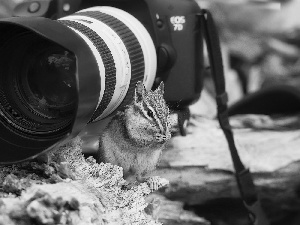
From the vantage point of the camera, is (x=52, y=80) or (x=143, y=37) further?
(x=143, y=37)

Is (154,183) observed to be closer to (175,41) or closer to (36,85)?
(36,85)

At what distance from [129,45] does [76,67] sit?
0.20 m

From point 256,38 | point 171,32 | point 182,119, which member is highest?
point 171,32

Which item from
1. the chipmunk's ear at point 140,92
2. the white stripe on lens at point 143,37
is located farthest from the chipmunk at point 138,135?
the white stripe on lens at point 143,37

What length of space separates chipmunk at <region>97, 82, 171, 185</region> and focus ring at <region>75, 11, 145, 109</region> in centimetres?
4

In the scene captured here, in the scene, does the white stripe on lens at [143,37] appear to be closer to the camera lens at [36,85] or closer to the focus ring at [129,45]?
the focus ring at [129,45]

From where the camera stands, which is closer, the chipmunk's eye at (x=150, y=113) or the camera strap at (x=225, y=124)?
the chipmunk's eye at (x=150, y=113)

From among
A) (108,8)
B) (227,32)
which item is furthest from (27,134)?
(227,32)

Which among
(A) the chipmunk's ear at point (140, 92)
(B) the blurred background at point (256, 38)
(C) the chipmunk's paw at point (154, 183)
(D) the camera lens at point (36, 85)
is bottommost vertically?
(B) the blurred background at point (256, 38)

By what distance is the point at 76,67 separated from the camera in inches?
18.2

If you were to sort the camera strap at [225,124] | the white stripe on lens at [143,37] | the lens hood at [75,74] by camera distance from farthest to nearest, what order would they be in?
the camera strap at [225,124], the white stripe on lens at [143,37], the lens hood at [75,74]

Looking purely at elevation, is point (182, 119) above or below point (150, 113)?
below

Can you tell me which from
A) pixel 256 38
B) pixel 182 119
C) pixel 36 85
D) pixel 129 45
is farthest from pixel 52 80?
pixel 256 38

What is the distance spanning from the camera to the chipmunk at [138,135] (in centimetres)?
55
